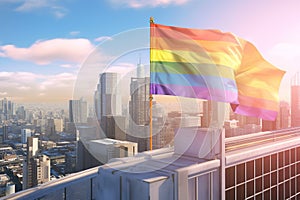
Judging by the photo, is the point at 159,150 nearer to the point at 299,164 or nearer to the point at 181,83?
the point at 181,83

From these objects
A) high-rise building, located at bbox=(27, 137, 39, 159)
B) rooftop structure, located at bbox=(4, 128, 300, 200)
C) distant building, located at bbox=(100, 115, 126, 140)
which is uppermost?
distant building, located at bbox=(100, 115, 126, 140)

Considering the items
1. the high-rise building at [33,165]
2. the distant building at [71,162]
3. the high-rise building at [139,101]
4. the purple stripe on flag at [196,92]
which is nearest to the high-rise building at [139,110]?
the high-rise building at [139,101]

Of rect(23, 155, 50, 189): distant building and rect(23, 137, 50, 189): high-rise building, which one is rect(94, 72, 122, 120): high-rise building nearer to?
rect(23, 137, 50, 189): high-rise building

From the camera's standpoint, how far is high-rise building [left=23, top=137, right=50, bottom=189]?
48.4 ft

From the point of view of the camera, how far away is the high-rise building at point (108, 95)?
11.6 ft

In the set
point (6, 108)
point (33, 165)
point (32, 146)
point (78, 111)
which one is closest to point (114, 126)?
point (78, 111)

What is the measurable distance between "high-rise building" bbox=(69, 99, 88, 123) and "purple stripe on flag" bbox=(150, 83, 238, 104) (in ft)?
6.08

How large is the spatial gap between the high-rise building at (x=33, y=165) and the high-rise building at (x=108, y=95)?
11890mm

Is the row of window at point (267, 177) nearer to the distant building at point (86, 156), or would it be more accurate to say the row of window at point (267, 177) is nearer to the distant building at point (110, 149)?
the distant building at point (110, 149)

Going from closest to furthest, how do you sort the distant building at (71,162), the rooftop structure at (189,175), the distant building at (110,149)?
the distant building at (110,149) → the rooftop structure at (189,175) → the distant building at (71,162)

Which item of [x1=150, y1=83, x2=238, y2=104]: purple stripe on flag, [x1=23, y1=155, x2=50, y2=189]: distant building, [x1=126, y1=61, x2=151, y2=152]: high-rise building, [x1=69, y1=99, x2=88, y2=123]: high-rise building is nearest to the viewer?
[x1=69, y1=99, x2=88, y2=123]: high-rise building

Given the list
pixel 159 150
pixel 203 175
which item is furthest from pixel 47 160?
pixel 203 175

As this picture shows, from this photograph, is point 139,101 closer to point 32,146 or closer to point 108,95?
point 108,95

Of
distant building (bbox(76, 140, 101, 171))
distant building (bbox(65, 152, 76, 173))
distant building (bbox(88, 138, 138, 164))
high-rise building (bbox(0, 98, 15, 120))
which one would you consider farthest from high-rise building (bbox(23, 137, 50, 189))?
distant building (bbox(88, 138, 138, 164))
